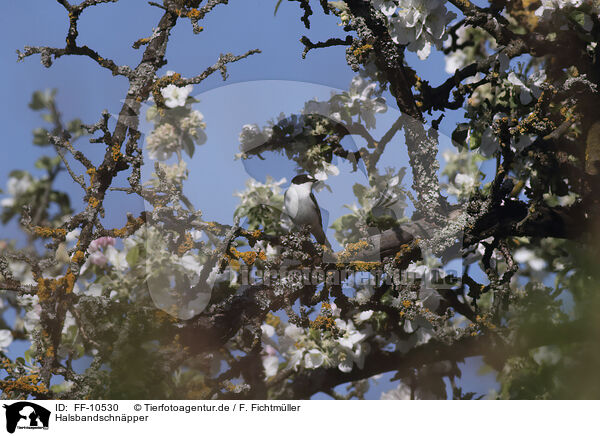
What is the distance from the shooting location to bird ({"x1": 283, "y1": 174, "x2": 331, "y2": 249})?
122 cm

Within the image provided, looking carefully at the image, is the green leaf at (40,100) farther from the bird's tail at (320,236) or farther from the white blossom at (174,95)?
the bird's tail at (320,236)

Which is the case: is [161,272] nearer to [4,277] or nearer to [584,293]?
[4,277]

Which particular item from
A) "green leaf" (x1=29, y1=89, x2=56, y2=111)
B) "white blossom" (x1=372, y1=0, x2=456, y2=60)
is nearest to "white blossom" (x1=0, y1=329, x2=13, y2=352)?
"green leaf" (x1=29, y1=89, x2=56, y2=111)

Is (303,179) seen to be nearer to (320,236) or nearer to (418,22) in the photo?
(320,236)

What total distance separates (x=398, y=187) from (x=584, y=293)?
1.84ft

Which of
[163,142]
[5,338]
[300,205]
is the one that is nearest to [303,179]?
[300,205]

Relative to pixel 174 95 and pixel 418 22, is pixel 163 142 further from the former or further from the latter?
pixel 418 22

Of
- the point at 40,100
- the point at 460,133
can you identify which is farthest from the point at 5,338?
the point at 460,133

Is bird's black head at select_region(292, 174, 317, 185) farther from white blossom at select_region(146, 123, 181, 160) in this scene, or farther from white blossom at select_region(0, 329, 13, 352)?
white blossom at select_region(0, 329, 13, 352)

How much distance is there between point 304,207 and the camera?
4.02 ft

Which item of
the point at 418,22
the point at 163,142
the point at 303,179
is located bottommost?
the point at 303,179

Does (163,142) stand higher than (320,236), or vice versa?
(163,142)

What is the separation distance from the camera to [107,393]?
1.17m
